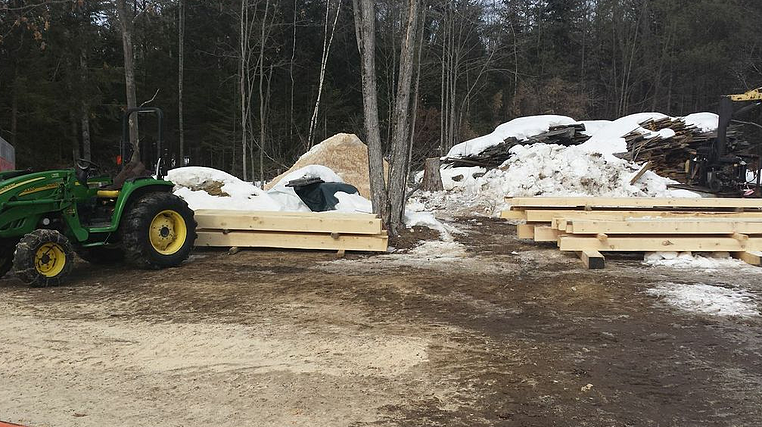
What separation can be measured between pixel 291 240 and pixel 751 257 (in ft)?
21.8

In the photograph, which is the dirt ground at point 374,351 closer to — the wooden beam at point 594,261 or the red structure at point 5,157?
the wooden beam at point 594,261

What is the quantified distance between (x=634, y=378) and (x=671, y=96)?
40.8 meters

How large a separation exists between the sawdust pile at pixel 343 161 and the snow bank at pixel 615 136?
27.1 ft

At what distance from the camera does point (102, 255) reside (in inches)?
327

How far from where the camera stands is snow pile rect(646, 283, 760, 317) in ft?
19.3

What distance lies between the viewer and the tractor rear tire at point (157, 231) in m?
7.39

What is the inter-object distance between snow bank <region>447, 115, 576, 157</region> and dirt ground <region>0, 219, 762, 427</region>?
15132 millimetres

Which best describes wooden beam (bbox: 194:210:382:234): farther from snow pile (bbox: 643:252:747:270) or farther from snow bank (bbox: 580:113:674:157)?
snow bank (bbox: 580:113:674:157)

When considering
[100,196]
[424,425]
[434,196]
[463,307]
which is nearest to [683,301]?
[463,307]

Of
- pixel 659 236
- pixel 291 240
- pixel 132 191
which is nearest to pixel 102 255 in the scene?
pixel 132 191

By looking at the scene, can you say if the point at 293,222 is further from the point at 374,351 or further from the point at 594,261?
the point at 374,351

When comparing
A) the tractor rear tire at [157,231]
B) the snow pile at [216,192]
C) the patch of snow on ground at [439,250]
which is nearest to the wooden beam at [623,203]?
the patch of snow on ground at [439,250]

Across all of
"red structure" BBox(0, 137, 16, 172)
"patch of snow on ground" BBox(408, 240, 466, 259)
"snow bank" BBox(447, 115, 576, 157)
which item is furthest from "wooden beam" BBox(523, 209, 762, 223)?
"snow bank" BBox(447, 115, 576, 157)

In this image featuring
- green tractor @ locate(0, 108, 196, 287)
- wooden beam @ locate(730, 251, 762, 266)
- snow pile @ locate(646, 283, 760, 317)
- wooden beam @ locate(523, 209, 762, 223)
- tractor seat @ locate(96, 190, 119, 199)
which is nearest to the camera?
snow pile @ locate(646, 283, 760, 317)
